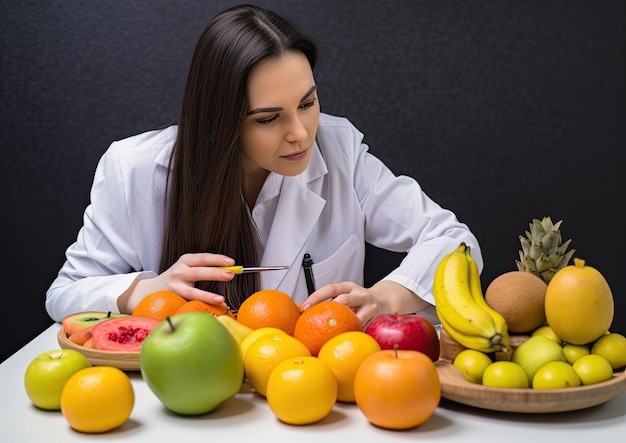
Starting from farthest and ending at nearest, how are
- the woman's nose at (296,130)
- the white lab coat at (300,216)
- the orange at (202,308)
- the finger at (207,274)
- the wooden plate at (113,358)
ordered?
the white lab coat at (300,216) → the woman's nose at (296,130) → the finger at (207,274) → the orange at (202,308) → the wooden plate at (113,358)

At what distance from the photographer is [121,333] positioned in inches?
44.3

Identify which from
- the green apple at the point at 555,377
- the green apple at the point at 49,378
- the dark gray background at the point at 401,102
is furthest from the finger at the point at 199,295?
the dark gray background at the point at 401,102

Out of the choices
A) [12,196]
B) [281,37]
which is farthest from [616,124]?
[12,196]

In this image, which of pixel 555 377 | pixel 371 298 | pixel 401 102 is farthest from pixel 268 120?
pixel 401 102

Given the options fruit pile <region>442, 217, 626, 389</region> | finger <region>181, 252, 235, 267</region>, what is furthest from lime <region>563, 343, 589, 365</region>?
finger <region>181, 252, 235, 267</region>

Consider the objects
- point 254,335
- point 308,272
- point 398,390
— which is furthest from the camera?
point 308,272

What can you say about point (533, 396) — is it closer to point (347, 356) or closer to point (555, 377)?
point (555, 377)

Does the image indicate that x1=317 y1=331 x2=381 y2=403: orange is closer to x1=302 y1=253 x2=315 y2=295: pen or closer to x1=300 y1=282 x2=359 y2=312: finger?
x1=300 y1=282 x2=359 y2=312: finger

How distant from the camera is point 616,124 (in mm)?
2580

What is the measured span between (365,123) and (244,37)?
0.98 metres

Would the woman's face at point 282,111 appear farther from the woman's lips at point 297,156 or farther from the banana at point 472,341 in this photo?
the banana at point 472,341

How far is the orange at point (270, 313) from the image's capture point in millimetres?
1140

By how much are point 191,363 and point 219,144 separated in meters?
0.81

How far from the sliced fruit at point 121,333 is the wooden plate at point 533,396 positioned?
46 cm
